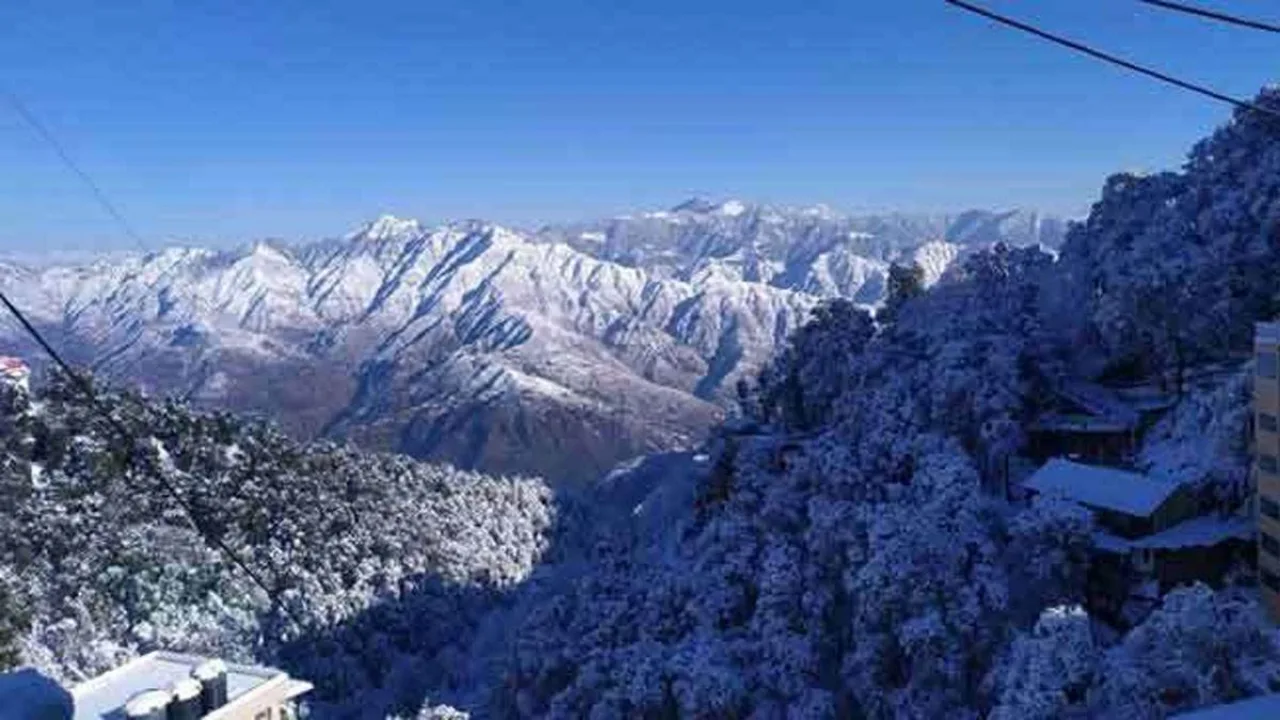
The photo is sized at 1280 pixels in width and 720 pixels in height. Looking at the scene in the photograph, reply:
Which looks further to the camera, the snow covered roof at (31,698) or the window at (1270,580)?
the window at (1270,580)

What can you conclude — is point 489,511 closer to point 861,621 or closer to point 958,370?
point 958,370

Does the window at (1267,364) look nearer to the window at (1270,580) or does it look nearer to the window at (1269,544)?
the window at (1269,544)

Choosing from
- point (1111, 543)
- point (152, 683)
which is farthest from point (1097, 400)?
point (152, 683)

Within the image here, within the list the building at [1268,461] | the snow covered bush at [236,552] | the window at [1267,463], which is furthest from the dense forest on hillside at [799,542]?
the window at [1267,463]

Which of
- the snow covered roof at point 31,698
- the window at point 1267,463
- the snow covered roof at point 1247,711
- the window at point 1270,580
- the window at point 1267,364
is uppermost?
the snow covered roof at point 31,698

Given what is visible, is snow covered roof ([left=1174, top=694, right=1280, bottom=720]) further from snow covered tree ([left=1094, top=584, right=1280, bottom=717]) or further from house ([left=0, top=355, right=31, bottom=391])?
house ([left=0, top=355, right=31, bottom=391])

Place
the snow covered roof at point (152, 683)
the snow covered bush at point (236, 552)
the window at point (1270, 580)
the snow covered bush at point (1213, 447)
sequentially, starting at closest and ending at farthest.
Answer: the snow covered roof at point (152, 683)
the window at point (1270, 580)
the snow covered bush at point (1213, 447)
the snow covered bush at point (236, 552)

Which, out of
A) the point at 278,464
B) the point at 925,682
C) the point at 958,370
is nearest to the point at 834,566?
the point at 925,682
